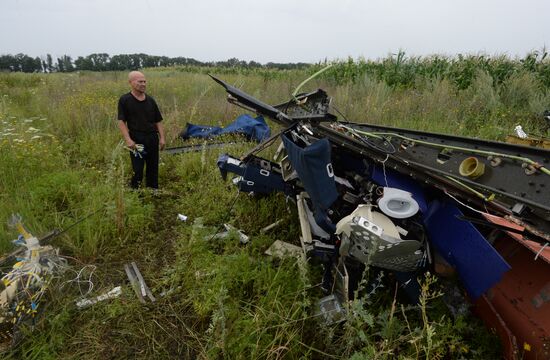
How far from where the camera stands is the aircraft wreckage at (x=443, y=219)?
169 centimetres

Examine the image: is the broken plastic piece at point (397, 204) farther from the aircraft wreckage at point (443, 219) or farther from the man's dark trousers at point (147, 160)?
the man's dark trousers at point (147, 160)

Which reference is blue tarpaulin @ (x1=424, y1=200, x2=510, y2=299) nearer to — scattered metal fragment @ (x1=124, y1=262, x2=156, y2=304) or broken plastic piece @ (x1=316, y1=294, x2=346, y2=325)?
broken plastic piece @ (x1=316, y1=294, x2=346, y2=325)

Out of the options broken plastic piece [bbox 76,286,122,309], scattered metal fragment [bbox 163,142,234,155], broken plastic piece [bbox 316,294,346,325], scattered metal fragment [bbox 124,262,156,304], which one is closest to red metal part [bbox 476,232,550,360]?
broken plastic piece [bbox 316,294,346,325]

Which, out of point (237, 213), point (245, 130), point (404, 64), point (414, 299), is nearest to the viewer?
point (414, 299)

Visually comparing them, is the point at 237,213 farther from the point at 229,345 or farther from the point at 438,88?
the point at 438,88

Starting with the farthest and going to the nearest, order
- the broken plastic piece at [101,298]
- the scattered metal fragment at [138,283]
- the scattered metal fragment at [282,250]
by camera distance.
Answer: the scattered metal fragment at [282,250] < the scattered metal fragment at [138,283] < the broken plastic piece at [101,298]

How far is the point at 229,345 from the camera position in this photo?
1989 millimetres

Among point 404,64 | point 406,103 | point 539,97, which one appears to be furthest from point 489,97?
point 404,64

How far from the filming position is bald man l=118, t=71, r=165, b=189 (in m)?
3.99

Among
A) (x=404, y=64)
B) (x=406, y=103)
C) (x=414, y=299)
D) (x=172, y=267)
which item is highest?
(x=404, y=64)

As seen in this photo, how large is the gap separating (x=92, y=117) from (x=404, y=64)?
889cm

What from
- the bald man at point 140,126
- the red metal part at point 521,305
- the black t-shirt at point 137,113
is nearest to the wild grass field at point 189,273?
the red metal part at point 521,305

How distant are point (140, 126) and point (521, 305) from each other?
172 inches

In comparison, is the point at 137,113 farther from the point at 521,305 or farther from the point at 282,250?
the point at 521,305
